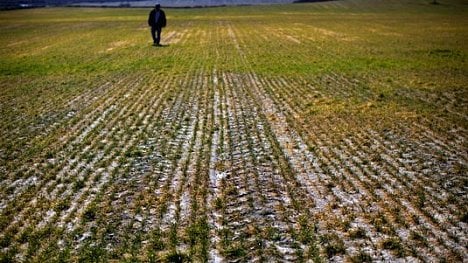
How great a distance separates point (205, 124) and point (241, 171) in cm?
346

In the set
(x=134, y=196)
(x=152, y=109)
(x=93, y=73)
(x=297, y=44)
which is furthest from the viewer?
(x=297, y=44)

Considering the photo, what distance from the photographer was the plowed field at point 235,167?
6.20 metres

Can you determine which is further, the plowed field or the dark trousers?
the dark trousers

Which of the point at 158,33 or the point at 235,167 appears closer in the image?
the point at 235,167

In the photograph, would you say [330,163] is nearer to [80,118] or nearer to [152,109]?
[152,109]

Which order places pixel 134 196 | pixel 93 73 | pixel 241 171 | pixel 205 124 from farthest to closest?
pixel 93 73
pixel 205 124
pixel 241 171
pixel 134 196

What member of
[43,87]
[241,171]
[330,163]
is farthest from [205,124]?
[43,87]

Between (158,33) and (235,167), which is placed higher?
(158,33)

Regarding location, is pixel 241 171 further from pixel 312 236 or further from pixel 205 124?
pixel 205 124

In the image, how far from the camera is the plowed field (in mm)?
6195

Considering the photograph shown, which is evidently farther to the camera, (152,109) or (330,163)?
(152,109)

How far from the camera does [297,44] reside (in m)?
30.7

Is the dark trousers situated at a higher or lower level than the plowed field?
higher

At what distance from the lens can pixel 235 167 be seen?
8906 millimetres
